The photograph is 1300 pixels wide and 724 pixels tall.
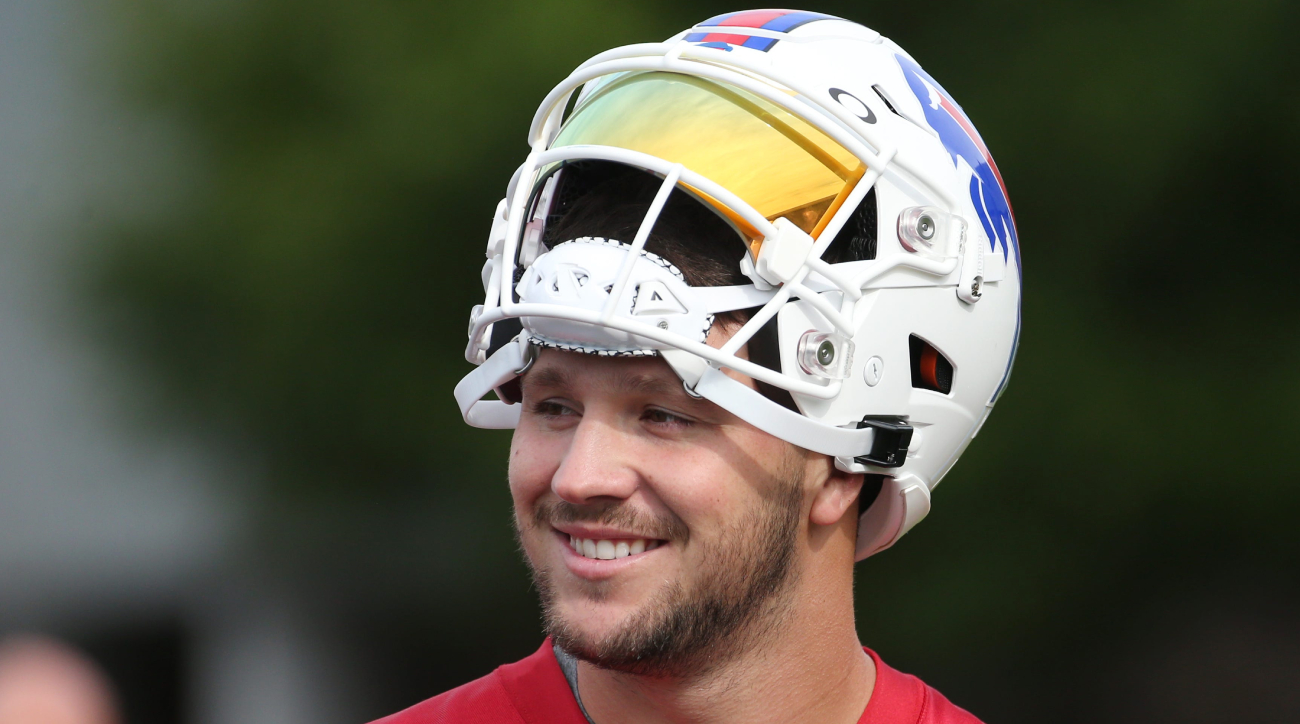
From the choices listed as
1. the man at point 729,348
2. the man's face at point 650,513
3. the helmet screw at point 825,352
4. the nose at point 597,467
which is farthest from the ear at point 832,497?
the nose at point 597,467

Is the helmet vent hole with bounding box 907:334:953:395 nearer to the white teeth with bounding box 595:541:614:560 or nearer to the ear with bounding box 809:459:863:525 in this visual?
the ear with bounding box 809:459:863:525

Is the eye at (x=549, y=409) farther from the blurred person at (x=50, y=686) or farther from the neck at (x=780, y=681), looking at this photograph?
the blurred person at (x=50, y=686)

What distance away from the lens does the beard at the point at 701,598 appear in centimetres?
210

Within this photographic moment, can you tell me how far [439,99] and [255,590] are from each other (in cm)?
191

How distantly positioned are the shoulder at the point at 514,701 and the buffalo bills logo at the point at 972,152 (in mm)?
1106

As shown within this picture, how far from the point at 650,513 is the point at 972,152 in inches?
35.8

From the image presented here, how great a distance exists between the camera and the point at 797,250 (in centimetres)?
209

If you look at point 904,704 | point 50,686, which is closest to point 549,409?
point 904,704

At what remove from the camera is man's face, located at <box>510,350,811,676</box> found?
2.09 m

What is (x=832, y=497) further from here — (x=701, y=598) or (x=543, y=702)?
(x=543, y=702)

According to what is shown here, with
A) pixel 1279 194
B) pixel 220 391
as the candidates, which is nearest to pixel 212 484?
pixel 220 391

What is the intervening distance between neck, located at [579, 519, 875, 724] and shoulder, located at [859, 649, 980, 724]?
0.08 ft

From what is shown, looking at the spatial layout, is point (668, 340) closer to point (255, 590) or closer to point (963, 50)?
point (963, 50)

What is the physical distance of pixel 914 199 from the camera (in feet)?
7.40
